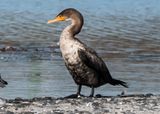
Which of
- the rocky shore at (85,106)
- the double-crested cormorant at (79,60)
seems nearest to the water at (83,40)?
the double-crested cormorant at (79,60)

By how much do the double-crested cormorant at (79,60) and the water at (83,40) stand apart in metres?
1.13

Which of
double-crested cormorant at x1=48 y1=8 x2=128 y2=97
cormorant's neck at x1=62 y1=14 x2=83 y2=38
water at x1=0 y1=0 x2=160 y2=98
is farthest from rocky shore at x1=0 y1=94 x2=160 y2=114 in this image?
water at x1=0 y1=0 x2=160 y2=98

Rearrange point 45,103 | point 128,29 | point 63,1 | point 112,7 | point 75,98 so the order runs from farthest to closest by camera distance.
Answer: point 63,1 < point 112,7 < point 128,29 < point 75,98 < point 45,103

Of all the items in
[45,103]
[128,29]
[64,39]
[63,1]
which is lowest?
[45,103]

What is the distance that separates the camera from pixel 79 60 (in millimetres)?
12320

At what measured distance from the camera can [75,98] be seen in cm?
1202

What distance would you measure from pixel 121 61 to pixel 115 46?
2.60 m

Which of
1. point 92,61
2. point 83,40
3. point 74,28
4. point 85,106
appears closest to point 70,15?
point 74,28

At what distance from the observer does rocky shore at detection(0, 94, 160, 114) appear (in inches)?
419

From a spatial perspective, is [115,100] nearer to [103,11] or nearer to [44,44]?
[44,44]

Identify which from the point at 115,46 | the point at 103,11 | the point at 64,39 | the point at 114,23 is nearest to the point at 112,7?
the point at 103,11

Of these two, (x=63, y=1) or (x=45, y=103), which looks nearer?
(x=45, y=103)

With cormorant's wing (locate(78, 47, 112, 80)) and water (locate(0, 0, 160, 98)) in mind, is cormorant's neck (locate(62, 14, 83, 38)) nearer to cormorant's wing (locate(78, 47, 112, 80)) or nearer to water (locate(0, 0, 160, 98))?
cormorant's wing (locate(78, 47, 112, 80))

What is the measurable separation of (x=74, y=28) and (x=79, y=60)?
60 centimetres
